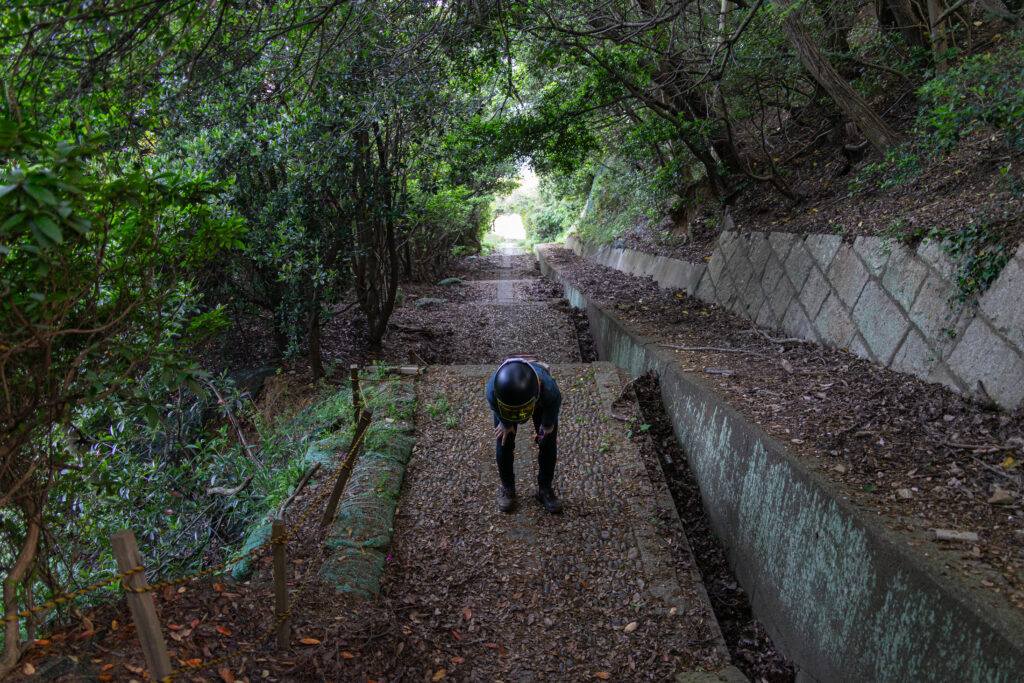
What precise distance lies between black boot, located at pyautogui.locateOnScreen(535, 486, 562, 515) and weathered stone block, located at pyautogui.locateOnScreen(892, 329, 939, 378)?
2.60 metres

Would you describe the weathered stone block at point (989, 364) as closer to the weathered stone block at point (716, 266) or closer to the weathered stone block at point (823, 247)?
the weathered stone block at point (823, 247)

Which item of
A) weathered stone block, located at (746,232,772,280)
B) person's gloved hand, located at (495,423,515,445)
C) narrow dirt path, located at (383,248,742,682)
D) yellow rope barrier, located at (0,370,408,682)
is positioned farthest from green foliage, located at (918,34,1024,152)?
yellow rope barrier, located at (0,370,408,682)

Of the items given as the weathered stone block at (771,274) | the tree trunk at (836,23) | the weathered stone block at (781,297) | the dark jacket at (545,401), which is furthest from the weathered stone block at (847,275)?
the tree trunk at (836,23)

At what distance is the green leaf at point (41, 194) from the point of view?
5.12 feet

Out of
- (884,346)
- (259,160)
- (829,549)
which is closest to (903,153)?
(884,346)

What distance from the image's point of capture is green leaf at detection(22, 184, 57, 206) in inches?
61.4

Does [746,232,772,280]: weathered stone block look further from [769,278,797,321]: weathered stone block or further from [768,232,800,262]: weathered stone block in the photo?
[769,278,797,321]: weathered stone block

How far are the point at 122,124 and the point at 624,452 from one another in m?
4.71

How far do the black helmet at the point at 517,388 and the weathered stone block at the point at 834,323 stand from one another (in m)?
2.90

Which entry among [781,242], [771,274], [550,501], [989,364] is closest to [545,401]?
[550,501]

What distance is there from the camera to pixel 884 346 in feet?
14.7

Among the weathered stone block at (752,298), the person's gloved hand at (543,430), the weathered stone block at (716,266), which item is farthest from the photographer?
the weathered stone block at (716,266)

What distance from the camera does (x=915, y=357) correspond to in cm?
411

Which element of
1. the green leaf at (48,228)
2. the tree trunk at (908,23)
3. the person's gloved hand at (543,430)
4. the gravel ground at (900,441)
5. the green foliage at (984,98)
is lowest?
the person's gloved hand at (543,430)
